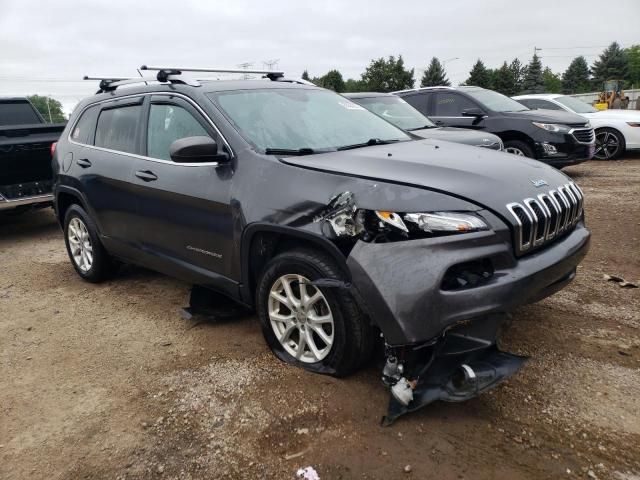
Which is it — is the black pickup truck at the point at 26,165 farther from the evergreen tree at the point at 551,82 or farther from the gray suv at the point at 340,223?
the evergreen tree at the point at 551,82

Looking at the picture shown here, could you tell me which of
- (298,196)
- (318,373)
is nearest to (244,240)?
(298,196)

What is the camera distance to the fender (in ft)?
8.86

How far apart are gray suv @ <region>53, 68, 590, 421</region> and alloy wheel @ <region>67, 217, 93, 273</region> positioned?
0.76 metres

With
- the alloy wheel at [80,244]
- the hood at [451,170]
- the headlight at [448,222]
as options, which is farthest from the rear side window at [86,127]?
the headlight at [448,222]

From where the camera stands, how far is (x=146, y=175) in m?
3.90

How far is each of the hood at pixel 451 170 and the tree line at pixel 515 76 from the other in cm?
4431

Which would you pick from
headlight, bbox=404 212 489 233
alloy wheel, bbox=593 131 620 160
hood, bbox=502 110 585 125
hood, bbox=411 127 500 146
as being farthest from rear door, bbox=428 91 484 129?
headlight, bbox=404 212 489 233

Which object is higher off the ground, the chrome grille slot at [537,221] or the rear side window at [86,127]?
the rear side window at [86,127]

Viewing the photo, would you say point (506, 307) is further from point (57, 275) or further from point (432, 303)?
point (57, 275)

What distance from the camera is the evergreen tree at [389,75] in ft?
164

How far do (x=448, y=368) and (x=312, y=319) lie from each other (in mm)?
790

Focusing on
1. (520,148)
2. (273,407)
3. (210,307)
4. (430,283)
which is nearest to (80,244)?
(210,307)

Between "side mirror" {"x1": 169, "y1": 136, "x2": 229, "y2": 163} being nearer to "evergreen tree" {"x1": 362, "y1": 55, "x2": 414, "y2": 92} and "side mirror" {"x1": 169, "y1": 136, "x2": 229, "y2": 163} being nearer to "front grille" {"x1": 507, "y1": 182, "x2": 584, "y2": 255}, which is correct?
"front grille" {"x1": 507, "y1": 182, "x2": 584, "y2": 255}

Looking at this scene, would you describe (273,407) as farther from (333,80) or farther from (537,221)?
(333,80)
